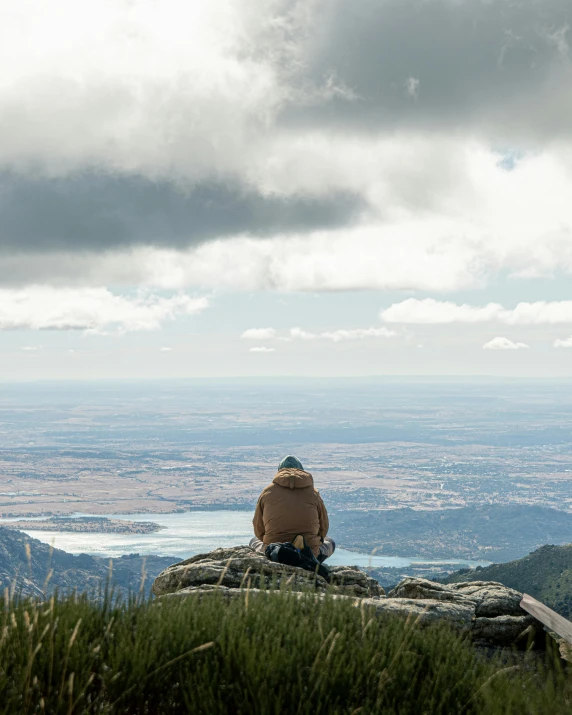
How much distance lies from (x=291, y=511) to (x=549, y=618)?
5.42 metres

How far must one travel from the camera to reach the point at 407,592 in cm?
1023

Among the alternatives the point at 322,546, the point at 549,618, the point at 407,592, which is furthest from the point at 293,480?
the point at 549,618

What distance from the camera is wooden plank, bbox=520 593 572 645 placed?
7.68m

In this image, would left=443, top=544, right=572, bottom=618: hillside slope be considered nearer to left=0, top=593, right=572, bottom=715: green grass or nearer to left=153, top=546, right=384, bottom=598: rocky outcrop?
left=153, top=546, right=384, bottom=598: rocky outcrop

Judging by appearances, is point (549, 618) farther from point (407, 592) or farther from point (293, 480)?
point (293, 480)

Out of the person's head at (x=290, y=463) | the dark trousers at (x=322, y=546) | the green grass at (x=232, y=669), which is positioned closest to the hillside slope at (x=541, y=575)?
the dark trousers at (x=322, y=546)

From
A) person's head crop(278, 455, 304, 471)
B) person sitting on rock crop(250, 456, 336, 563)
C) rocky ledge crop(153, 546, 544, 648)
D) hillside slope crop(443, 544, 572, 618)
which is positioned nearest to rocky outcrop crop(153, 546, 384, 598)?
rocky ledge crop(153, 546, 544, 648)

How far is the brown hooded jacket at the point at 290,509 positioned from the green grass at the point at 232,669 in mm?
7254

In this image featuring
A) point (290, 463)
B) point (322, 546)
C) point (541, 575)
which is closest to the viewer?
point (322, 546)

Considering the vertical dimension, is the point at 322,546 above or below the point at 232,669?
below

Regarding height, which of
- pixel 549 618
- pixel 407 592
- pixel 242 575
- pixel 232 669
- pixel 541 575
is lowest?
pixel 541 575

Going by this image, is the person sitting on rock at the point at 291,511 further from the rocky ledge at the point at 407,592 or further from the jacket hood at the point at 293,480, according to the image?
the rocky ledge at the point at 407,592

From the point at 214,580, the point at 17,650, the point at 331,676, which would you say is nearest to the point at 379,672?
the point at 331,676

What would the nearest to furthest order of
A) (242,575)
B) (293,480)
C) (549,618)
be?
(549,618), (242,575), (293,480)
